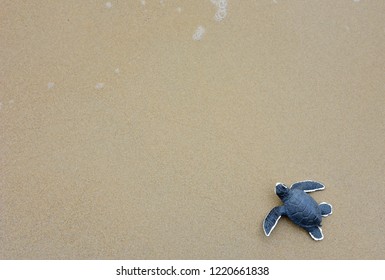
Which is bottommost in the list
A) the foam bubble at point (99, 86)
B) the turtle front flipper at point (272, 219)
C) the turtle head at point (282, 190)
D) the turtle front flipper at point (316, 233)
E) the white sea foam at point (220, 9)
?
the turtle front flipper at point (316, 233)

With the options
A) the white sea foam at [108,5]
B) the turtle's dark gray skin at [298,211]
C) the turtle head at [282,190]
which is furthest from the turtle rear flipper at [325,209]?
the white sea foam at [108,5]

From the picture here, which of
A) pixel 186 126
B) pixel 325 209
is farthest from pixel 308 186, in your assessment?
pixel 186 126

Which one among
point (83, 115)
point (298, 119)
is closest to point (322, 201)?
point (298, 119)

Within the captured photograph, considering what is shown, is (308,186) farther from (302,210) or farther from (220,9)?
(220,9)

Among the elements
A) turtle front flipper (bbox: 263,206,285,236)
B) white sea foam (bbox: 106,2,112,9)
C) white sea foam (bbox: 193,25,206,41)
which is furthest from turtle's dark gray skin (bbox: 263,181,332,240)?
white sea foam (bbox: 106,2,112,9)

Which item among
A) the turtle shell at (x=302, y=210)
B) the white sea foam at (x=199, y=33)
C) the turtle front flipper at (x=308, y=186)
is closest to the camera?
the turtle shell at (x=302, y=210)

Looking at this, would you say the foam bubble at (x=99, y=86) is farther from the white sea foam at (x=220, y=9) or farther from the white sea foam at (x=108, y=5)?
the white sea foam at (x=220, y=9)
